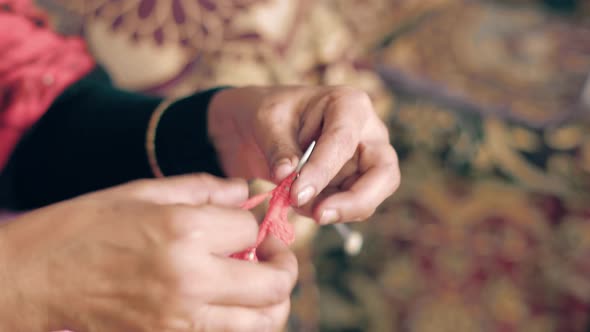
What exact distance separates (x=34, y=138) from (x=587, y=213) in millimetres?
1020

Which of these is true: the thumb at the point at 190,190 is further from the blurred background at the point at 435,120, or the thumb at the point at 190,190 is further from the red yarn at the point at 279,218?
the blurred background at the point at 435,120

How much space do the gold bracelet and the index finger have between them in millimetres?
246

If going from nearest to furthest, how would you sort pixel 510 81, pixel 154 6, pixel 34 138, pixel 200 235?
pixel 200 235
pixel 34 138
pixel 154 6
pixel 510 81

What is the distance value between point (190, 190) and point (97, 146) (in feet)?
0.92

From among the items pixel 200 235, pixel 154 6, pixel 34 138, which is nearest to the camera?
pixel 200 235

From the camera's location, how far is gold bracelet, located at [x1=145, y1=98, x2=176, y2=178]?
0.61 metres

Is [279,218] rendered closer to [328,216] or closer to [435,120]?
[328,216]

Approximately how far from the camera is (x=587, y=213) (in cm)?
88

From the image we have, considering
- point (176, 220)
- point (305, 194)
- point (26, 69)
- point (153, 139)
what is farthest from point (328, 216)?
point (26, 69)

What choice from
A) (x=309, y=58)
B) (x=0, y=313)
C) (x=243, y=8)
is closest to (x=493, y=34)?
(x=309, y=58)

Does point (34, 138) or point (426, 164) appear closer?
point (34, 138)

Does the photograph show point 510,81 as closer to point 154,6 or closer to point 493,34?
point 493,34

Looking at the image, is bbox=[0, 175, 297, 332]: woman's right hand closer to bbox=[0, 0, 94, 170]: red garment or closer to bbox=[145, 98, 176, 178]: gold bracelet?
bbox=[145, 98, 176, 178]: gold bracelet

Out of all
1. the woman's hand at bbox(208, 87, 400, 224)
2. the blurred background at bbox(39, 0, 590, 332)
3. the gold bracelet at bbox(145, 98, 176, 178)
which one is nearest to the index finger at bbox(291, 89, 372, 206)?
the woman's hand at bbox(208, 87, 400, 224)
